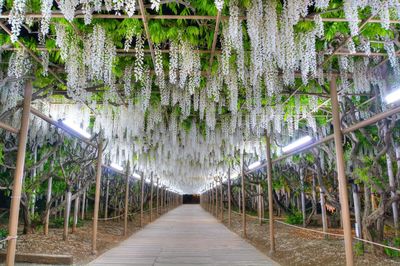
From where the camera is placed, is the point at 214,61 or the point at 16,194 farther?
the point at 214,61

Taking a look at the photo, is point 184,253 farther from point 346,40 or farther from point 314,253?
point 346,40

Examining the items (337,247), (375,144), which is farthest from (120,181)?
(375,144)

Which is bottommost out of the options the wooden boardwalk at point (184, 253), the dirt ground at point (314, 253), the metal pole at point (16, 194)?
the wooden boardwalk at point (184, 253)

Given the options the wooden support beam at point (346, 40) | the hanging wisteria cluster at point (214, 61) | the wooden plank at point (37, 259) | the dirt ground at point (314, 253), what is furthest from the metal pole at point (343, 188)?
the wooden plank at point (37, 259)

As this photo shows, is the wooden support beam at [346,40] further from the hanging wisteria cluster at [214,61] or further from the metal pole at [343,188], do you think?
the metal pole at [343,188]

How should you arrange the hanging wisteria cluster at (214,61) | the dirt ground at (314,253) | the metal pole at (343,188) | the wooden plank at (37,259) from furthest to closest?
the dirt ground at (314,253)
the wooden plank at (37,259)
the metal pole at (343,188)
the hanging wisteria cluster at (214,61)

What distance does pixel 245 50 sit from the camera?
483 centimetres

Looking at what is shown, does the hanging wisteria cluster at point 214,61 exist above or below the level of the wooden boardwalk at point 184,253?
above

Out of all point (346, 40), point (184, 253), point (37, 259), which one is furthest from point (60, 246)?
point (346, 40)

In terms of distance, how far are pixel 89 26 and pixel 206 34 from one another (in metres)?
1.61

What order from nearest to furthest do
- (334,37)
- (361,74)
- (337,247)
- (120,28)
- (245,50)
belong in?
1. (120,28)
2. (334,37)
3. (245,50)
4. (361,74)
5. (337,247)

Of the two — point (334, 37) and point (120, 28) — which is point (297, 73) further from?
point (120, 28)

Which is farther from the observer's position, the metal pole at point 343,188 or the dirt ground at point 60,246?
the dirt ground at point 60,246

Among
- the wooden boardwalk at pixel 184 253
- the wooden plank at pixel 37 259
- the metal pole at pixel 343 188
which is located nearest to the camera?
the metal pole at pixel 343 188
